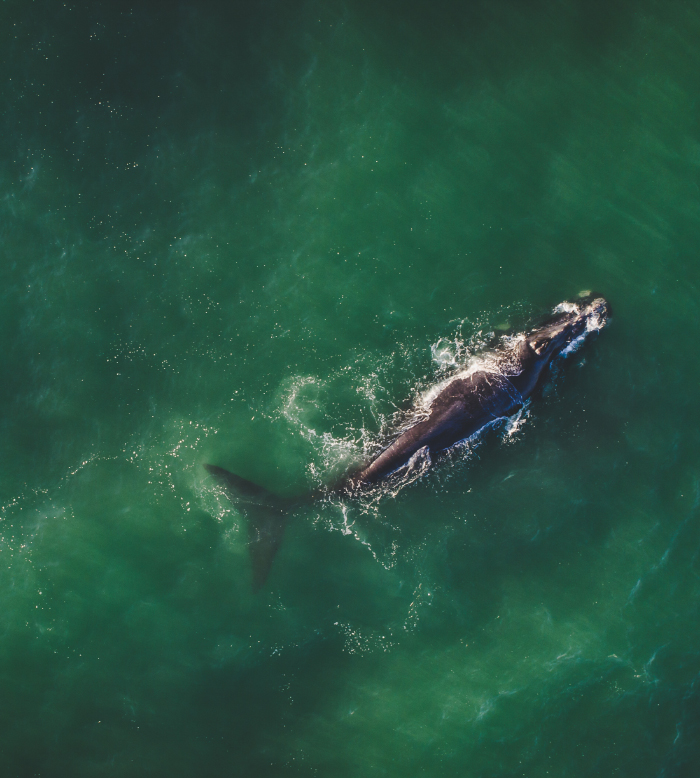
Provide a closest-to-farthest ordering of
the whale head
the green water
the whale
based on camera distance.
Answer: the whale, the whale head, the green water

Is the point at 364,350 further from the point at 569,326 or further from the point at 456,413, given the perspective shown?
the point at 569,326

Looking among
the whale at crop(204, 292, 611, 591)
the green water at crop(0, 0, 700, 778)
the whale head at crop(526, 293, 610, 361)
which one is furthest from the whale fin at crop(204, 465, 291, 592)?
the whale head at crop(526, 293, 610, 361)

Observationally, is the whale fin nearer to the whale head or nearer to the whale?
the whale

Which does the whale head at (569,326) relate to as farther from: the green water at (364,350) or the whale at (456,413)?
the green water at (364,350)

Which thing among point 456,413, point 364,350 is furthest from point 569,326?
point 364,350

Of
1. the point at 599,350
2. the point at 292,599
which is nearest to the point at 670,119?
the point at 599,350

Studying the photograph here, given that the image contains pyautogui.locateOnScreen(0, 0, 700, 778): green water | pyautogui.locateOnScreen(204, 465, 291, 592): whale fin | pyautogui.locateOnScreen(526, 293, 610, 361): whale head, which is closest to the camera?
pyautogui.locateOnScreen(526, 293, 610, 361): whale head

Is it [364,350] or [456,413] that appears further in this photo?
[364,350]
